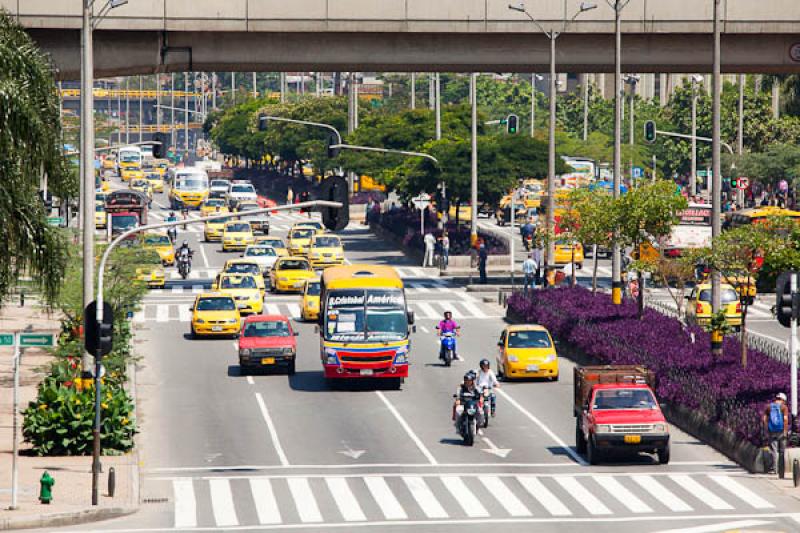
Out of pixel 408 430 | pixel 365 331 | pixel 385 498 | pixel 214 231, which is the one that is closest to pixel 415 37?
pixel 365 331

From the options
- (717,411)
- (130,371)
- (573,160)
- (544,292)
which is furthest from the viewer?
(573,160)

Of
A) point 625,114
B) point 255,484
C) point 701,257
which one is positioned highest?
point 625,114

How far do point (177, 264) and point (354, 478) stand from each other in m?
49.2

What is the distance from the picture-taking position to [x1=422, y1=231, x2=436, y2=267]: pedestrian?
284ft

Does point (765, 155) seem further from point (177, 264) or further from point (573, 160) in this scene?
point (177, 264)

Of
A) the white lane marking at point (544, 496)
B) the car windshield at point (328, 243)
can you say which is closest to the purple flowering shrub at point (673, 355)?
the white lane marking at point (544, 496)

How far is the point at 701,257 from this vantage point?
46438 mm

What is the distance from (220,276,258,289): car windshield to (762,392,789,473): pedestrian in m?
32.0

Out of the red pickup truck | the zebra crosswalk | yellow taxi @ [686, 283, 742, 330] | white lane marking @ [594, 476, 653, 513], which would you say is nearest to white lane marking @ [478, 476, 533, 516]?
the zebra crosswalk

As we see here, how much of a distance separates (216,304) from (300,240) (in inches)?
1065

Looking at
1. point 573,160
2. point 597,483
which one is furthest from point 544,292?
point 573,160

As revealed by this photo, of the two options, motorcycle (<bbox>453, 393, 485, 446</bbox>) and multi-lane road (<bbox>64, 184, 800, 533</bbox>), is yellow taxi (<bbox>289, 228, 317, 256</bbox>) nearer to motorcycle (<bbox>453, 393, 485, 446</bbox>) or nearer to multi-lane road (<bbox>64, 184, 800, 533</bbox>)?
multi-lane road (<bbox>64, 184, 800, 533</bbox>)

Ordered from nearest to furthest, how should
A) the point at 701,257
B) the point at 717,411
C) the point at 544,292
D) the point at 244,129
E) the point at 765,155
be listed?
the point at 717,411 → the point at 701,257 → the point at 544,292 → the point at 765,155 → the point at 244,129

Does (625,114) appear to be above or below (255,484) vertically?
above
